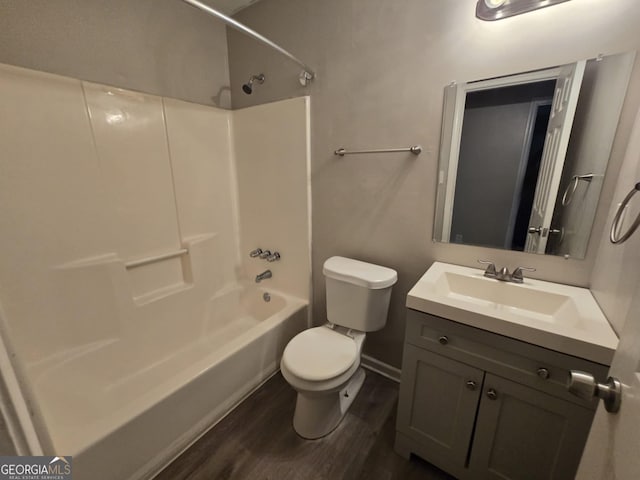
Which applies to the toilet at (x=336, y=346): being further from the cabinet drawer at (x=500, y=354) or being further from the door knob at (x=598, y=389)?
the door knob at (x=598, y=389)

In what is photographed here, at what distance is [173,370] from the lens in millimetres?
1720

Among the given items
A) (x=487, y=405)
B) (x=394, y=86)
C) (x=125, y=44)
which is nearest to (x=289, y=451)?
(x=487, y=405)

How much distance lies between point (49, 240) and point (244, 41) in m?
1.77

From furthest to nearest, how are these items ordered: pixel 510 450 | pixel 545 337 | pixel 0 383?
pixel 510 450
pixel 545 337
pixel 0 383

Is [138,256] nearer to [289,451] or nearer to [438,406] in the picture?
[289,451]

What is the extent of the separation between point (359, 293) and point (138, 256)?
141cm

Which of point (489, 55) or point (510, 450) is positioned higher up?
point (489, 55)

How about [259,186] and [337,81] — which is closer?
[337,81]

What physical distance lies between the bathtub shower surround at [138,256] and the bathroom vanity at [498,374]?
3.08 ft

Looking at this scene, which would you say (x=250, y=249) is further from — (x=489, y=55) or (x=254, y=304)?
(x=489, y=55)

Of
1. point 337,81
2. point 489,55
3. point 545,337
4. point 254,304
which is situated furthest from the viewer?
point 254,304

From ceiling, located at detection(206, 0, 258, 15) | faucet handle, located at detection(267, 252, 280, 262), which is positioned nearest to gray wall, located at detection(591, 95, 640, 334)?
faucet handle, located at detection(267, 252, 280, 262)

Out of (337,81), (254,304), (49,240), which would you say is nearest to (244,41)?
(337,81)

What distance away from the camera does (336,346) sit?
1390mm
